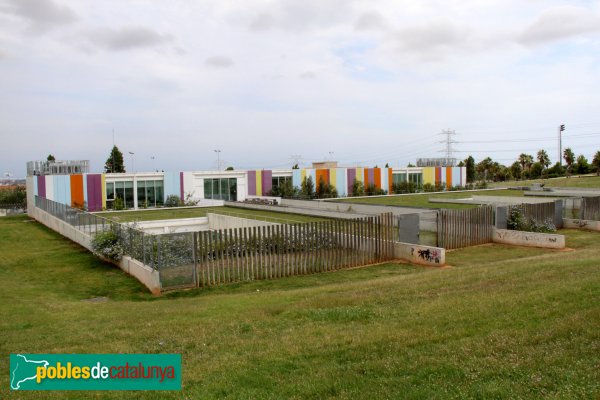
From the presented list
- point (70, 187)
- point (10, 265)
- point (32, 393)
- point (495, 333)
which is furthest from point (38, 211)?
point (495, 333)

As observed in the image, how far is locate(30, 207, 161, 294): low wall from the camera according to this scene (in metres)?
15.2

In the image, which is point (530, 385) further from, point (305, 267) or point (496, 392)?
point (305, 267)

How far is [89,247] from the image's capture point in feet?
74.3

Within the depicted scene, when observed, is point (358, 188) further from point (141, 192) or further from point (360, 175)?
point (141, 192)

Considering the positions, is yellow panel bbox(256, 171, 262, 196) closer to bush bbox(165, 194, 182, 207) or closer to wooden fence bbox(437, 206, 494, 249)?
bush bbox(165, 194, 182, 207)

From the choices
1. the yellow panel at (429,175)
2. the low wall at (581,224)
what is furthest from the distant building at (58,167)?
the yellow panel at (429,175)

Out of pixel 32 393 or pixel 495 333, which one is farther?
pixel 495 333

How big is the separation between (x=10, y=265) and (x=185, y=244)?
9435 mm

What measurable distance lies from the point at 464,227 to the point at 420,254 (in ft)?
14.6

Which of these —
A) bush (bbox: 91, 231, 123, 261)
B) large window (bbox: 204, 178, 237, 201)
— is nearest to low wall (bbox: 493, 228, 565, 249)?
bush (bbox: 91, 231, 123, 261)

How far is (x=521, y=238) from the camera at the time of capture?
21594 millimetres

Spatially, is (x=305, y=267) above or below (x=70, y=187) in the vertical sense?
below

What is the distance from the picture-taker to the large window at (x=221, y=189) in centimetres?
5331

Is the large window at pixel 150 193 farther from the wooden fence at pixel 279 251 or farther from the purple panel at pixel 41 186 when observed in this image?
the wooden fence at pixel 279 251
